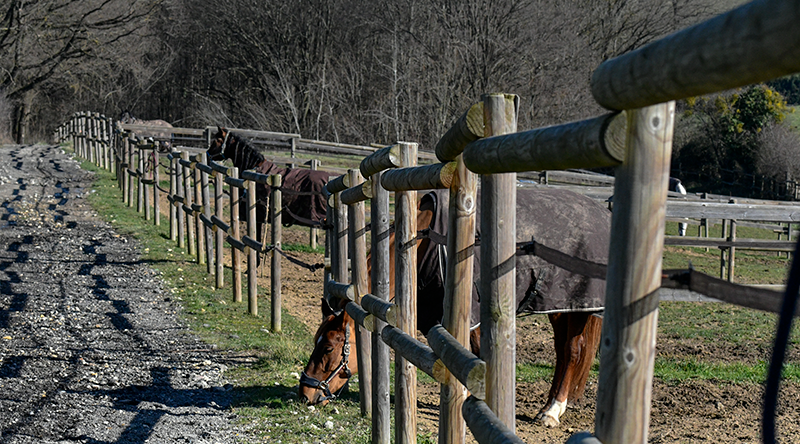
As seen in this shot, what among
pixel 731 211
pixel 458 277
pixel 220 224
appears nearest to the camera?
pixel 458 277

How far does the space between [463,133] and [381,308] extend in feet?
4.90

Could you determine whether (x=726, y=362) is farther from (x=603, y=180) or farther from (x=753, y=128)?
(x=753, y=128)

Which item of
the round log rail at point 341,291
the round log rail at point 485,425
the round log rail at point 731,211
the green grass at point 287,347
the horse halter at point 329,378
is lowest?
the green grass at point 287,347

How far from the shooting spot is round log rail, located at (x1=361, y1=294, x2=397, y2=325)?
12.2 feet

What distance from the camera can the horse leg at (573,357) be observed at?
A: 512 cm

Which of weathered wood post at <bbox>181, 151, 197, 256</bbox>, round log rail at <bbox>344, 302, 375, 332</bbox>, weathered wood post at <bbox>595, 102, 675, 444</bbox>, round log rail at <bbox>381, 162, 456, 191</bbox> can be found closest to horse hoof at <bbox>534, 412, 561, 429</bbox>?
round log rail at <bbox>344, 302, 375, 332</bbox>

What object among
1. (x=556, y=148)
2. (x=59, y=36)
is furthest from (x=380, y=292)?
(x=59, y=36)

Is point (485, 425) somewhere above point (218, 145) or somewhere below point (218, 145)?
below

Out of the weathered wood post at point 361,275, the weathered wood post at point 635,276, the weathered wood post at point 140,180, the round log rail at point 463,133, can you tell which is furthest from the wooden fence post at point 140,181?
the weathered wood post at point 635,276

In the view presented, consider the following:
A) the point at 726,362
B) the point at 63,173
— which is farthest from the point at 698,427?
the point at 63,173

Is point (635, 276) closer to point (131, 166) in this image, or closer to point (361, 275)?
point (361, 275)

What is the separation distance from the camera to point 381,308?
3.82m

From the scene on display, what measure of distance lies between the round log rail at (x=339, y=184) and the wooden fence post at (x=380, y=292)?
0.72 meters

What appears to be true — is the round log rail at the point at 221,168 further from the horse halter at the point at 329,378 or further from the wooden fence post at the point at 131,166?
the wooden fence post at the point at 131,166
